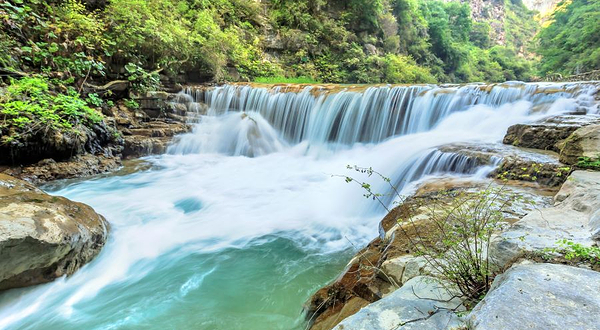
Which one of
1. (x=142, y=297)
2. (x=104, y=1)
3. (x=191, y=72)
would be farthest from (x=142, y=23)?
(x=142, y=297)

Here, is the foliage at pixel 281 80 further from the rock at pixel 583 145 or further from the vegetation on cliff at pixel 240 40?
the rock at pixel 583 145

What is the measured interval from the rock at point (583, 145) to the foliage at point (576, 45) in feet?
66.3

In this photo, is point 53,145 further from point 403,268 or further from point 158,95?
point 403,268

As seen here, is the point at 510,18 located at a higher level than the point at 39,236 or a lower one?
higher

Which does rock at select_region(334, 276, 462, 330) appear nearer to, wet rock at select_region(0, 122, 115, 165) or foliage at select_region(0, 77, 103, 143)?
foliage at select_region(0, 77, 103, 143)

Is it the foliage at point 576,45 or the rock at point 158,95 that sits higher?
the foliage at point 576,45

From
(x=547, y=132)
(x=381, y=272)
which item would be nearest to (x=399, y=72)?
(x=547, y=132)

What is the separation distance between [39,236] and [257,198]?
3.48 metres

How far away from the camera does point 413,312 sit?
1.38m

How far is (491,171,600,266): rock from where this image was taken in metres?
1.54

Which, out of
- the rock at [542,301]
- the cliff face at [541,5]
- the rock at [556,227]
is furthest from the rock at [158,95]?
the cliff face at [541,5]

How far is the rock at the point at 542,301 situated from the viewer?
3.11 feet

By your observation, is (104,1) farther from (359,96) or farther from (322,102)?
(359,96)

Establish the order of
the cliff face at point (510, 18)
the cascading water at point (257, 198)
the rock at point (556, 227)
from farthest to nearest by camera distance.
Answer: the cliff face at point (510, 18) < the cascading water at point (257, 198) < the rock at point (556, 227)
